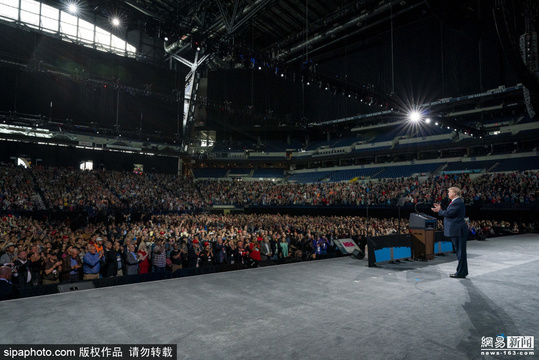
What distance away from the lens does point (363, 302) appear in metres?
4.41

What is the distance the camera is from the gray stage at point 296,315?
9.84 feet

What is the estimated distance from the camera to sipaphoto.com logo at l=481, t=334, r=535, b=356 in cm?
283

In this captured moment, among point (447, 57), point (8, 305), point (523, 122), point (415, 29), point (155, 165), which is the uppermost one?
point (415, 29)

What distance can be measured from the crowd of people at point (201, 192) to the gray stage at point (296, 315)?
1375cm

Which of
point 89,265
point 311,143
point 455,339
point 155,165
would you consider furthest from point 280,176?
point 455,339

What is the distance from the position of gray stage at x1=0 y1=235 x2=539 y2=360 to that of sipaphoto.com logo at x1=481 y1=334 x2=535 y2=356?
0.10 metres

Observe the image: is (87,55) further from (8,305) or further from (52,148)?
(8,305)

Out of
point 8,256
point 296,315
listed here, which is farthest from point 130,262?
point 296,315

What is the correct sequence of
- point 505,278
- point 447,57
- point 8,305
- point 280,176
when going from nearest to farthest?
point 8,305 → point 505,278 → point 447,57 → point 280,176

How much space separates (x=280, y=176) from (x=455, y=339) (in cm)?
4415

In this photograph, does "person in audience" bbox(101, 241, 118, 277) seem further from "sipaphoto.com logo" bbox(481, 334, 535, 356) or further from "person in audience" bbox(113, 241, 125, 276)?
"sipaphoto.com logo" bbox(481, 334, 535, 356)

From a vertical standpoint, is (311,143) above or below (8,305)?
above

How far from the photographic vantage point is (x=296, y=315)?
3.91 metres

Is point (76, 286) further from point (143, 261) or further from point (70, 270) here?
point (143, 261)
